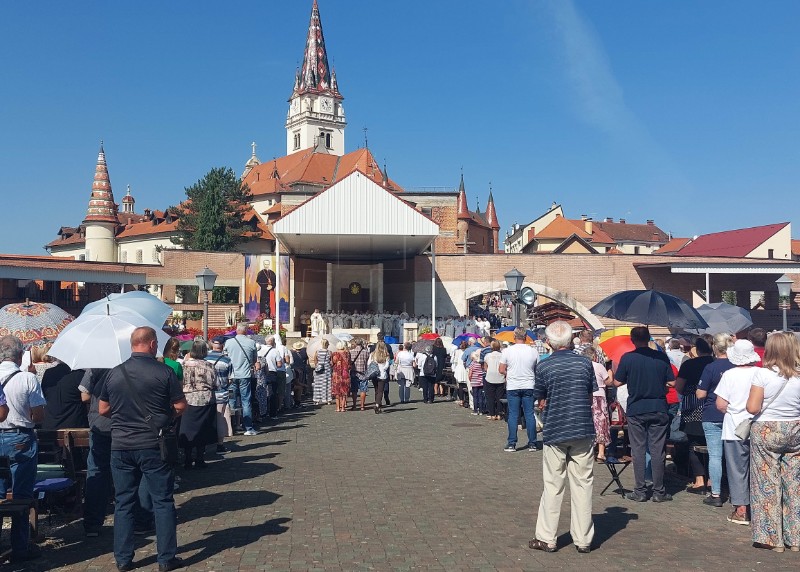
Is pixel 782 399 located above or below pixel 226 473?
above

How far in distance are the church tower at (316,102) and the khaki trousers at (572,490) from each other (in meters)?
110

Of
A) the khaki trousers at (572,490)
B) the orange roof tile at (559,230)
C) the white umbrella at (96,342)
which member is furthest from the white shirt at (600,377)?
the orange roof tile at (559,230)

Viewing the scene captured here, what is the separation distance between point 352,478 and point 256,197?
83839 mm

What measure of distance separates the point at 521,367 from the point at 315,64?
368 feet

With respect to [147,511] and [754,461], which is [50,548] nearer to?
[147,511]

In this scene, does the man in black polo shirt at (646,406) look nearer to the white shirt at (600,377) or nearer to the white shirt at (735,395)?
the white shirt at (735,395)

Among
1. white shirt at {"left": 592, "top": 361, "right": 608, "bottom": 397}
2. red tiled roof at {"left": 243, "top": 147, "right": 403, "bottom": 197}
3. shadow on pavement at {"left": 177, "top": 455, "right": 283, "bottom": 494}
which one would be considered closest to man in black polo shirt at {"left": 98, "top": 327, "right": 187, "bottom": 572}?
shadow on pavement at {"left": 177, "top": 455, "right": 283, "bottom": 494}

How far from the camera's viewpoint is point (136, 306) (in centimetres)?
930

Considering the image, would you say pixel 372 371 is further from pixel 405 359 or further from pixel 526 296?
pixel 526 296

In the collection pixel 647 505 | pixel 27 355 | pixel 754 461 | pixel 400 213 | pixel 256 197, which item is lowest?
pixel 647 505

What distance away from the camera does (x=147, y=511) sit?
737 centimetres

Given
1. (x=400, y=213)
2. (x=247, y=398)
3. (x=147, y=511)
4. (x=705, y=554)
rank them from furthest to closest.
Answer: (x=400, y=213)
(x=247, y=398)
(x=147, y=511)
(x=705, y=554)

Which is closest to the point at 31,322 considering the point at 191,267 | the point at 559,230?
the point at 191,267

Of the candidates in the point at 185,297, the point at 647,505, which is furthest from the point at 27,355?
the point at 185,297
